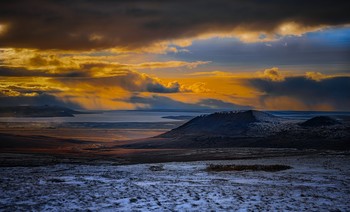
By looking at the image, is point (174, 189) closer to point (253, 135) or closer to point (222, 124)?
point (253, 135)

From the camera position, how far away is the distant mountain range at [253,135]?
4891cm

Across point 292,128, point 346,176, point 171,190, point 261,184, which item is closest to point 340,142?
point 292,128

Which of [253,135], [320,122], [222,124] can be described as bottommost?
[253,135]

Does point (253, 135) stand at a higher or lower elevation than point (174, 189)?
higher

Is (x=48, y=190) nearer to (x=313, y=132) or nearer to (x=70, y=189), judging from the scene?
(x=70, y=189)

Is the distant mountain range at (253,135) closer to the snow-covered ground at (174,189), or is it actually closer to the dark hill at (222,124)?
the dark hill at (222,124)

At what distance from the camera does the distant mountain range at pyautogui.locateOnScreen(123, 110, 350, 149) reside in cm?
4891

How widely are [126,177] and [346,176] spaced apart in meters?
11.9

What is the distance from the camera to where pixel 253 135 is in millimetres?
56938

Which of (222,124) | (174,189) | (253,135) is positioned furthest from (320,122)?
(174,189)

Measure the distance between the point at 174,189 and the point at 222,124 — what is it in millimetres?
49456

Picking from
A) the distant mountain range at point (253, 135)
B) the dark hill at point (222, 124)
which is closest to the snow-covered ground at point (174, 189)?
the distant mountain range at point (253, 135)

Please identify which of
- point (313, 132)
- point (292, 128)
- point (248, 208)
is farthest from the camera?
point (292, 128)

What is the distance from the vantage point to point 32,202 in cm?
1502
